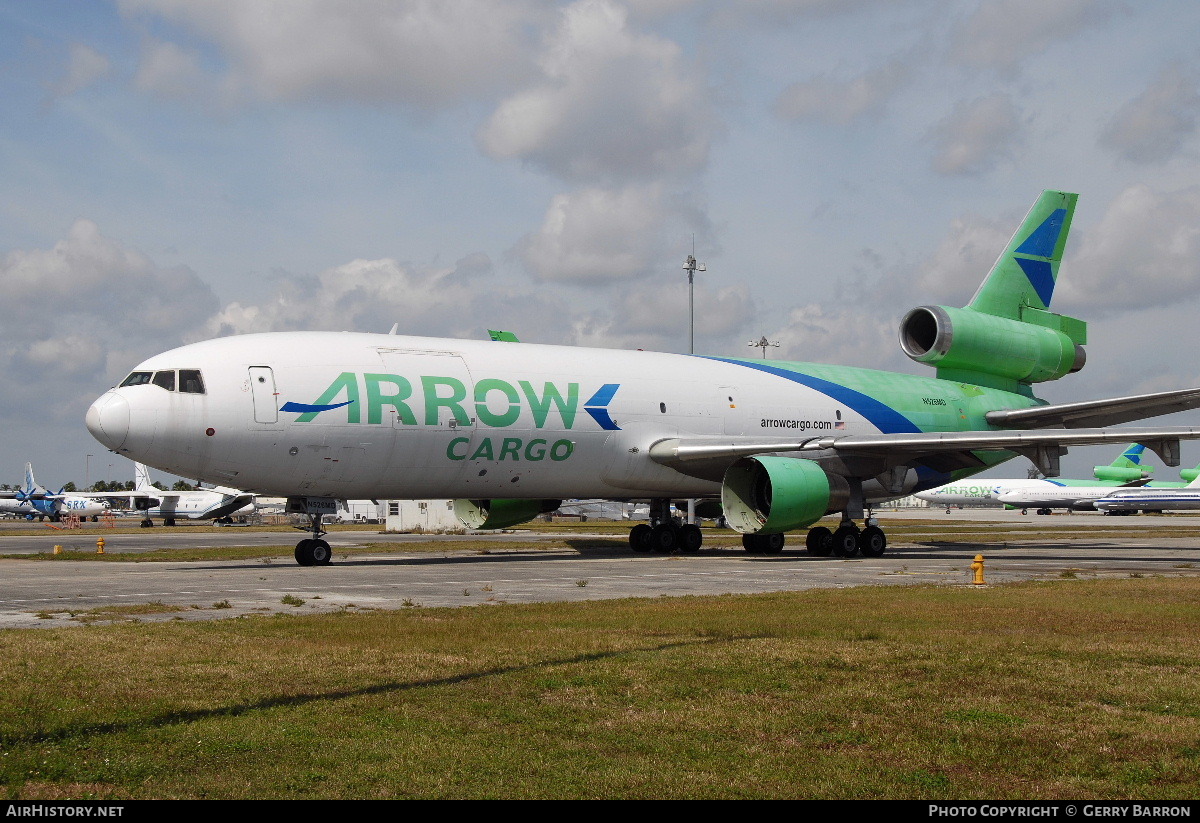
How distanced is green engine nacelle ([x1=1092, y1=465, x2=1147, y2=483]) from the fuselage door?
339ft

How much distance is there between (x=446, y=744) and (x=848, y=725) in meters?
2.45

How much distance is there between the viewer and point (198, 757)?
5.73 meters

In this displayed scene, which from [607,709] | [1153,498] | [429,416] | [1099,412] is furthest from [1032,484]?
[607,709]

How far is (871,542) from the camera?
1067 inches

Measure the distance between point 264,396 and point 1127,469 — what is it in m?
105

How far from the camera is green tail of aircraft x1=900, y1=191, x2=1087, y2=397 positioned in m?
32.3

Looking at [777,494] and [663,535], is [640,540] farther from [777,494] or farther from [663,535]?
[777,494]

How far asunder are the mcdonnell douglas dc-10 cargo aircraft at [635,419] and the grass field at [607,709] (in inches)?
407

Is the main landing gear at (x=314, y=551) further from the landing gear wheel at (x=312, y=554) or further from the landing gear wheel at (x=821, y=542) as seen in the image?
the landing gear wheel at (x=821, y=542)

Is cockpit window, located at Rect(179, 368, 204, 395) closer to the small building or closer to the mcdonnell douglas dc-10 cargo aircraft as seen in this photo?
the mcdonnell douglas dc-10 cargo aircraft

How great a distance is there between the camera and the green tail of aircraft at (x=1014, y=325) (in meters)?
32.3

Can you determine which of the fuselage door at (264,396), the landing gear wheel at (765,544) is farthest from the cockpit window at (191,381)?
the landing gear wheel at (765,544)
